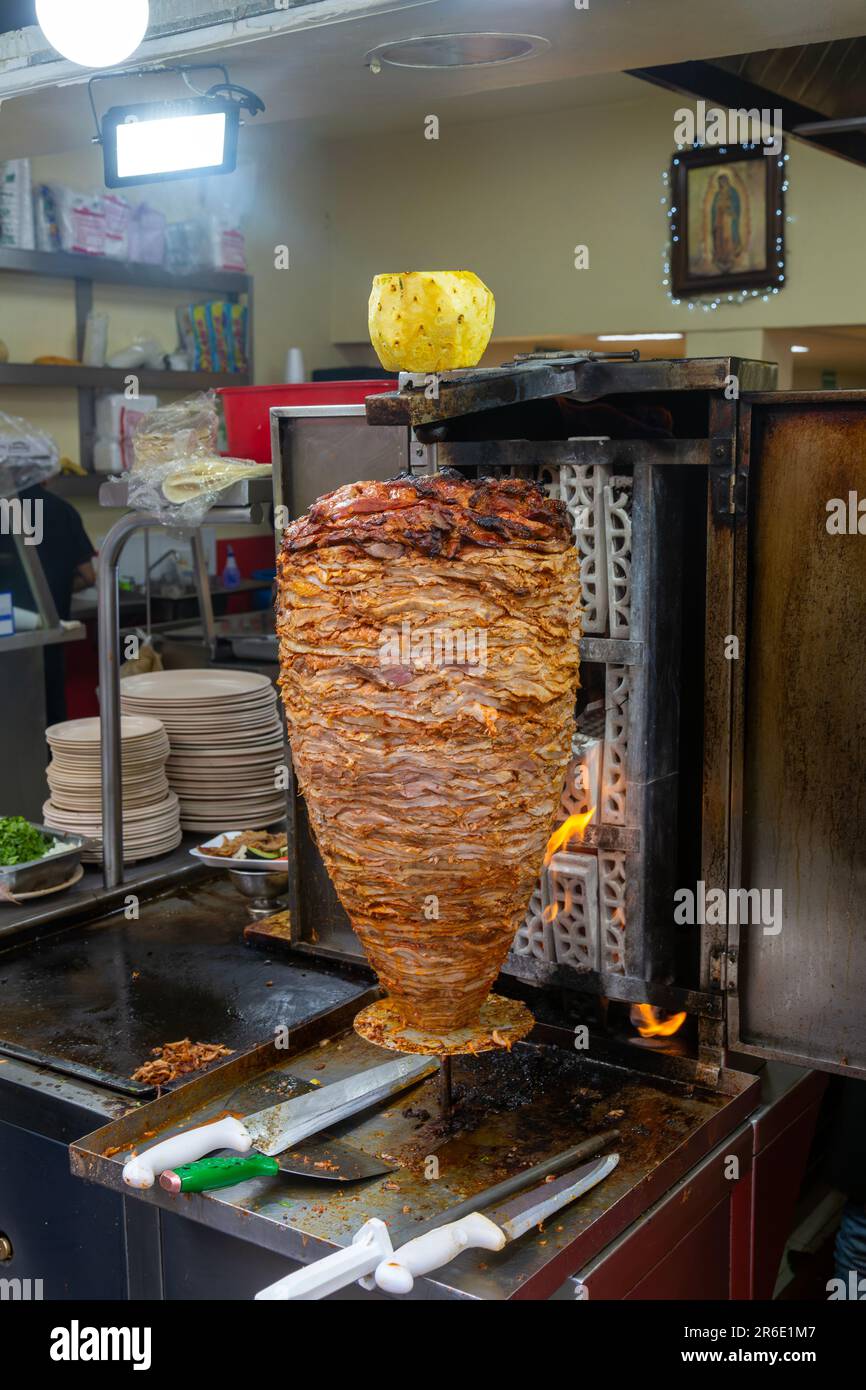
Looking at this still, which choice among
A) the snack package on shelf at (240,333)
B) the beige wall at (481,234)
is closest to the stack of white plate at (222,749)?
the beige wall at (481,234)

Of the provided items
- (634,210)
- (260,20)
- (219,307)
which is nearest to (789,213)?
(634,210)

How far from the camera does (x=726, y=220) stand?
242 inches

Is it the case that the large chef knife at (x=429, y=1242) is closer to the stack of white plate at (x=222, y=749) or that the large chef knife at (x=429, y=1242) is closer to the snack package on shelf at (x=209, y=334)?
the stack of white plate at (x=222, y=749)

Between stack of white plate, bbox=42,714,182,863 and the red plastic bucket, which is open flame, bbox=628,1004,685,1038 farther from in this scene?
stack of white plate, bbox=42,714,182,863

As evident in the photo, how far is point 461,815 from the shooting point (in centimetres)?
114

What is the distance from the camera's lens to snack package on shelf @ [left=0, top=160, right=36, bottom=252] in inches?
221

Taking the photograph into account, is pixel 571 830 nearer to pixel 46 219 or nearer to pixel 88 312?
pixel 46 219

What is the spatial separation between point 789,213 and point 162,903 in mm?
5060

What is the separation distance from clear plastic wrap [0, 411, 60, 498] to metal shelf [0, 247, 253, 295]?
1.44 m

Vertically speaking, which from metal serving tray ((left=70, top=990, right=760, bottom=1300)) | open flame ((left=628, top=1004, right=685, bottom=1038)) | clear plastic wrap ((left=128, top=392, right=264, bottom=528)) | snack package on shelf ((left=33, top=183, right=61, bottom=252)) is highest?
snack package on shelf ((left=33, top=183, right=61, bottom=252))

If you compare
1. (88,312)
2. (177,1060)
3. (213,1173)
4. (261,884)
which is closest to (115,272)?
(88,312)

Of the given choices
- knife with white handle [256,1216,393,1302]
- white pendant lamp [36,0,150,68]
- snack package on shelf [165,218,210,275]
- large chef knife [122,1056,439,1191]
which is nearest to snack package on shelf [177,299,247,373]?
snack package on shelf [165,218,210,275]

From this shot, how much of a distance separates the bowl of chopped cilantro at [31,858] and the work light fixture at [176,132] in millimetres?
1785
